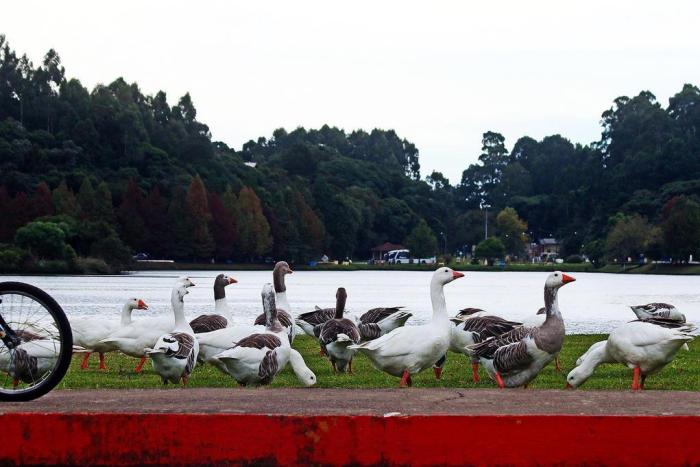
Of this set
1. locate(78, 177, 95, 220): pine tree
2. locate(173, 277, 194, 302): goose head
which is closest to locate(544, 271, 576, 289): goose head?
locate(173, 277, 194, 302): goose head

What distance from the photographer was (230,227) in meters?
174

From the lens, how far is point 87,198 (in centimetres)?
14538

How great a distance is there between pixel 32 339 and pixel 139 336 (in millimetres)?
8796

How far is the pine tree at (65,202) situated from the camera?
140m

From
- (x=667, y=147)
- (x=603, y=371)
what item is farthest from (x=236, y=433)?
(x=667, y=147)

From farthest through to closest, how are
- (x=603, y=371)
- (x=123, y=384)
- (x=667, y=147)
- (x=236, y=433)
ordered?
(x=667, y=147)
(x=603, y=371)
(x=123, y=384)
(x=236, y=433)

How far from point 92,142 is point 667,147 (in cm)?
9869

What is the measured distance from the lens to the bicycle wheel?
9.40 metres

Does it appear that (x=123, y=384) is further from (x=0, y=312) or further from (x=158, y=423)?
(x=158, y=423)

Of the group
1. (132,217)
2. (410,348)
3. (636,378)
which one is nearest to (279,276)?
(410,348)

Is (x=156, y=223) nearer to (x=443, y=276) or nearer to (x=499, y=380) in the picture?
(x=443, y=276)

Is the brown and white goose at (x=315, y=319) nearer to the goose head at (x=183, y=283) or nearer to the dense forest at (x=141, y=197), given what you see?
the goose head at (x=183, y=283)

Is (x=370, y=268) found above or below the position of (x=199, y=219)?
below

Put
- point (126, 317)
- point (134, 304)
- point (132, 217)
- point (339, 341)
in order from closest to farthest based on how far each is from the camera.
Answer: point (339, 341) → point (126, 317) → point (134, 304) → point (132, 217)
